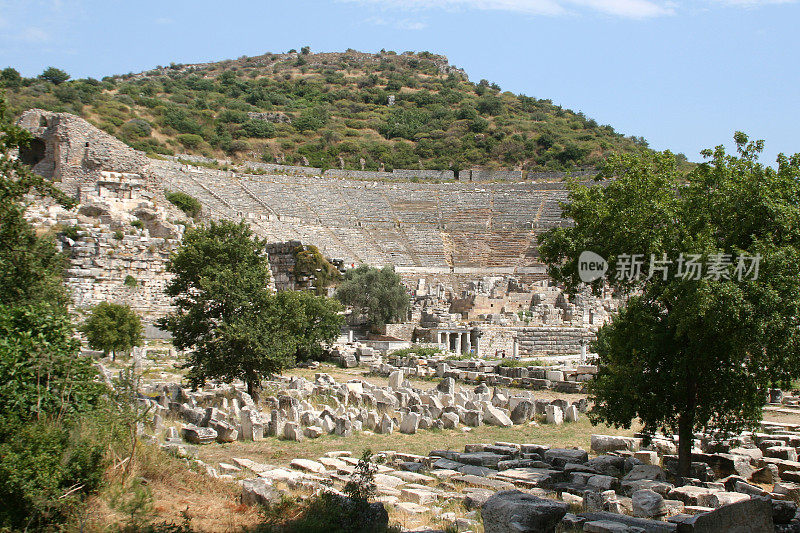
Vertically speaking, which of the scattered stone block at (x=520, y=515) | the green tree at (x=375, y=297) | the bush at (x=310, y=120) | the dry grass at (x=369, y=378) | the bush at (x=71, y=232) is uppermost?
the bush at (x=310, y=120)

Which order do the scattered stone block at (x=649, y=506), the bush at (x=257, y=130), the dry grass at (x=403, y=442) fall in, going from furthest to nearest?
the bush at (x=257, y=130) → the dry grass at (x=403, y=442) → the scattered stone block at (x=649, y=506)

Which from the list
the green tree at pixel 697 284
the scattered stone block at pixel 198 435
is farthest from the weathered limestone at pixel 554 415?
the scattered stone block at pixel 198 435

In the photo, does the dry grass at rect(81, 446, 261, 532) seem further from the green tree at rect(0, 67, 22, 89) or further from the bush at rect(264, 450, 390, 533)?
the green tree at rect(0, 67, 22, 89)

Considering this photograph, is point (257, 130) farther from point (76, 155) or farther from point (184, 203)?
point (76, 155)

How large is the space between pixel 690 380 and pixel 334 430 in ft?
19.6

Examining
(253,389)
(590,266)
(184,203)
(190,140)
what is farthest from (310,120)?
(590,266)

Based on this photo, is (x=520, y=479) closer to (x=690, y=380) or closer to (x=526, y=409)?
(x=690, y=380)

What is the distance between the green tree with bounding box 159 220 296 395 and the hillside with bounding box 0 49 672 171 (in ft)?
134

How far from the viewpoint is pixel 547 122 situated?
89125mm

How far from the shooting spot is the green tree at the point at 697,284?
763 cm

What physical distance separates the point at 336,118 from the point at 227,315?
75418 millimetres

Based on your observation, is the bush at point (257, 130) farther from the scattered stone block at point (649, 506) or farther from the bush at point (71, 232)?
the scattered stone block at point (649, 506)

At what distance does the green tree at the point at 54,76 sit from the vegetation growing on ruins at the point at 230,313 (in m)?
68.8

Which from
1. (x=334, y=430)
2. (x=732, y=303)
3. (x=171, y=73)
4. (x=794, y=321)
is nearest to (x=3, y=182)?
(x=334, y=430)
